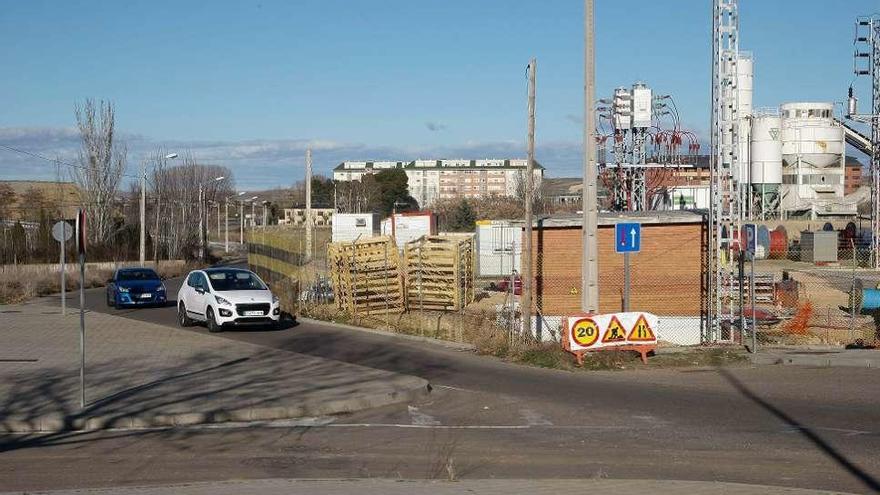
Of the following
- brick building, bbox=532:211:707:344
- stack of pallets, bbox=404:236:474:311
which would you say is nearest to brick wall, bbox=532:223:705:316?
brick building, bbox=532:211:707:344

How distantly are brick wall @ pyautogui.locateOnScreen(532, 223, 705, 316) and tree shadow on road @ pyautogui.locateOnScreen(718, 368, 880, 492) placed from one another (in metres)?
8.95

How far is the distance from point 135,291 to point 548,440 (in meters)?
27.0

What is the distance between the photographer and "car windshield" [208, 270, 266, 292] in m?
27.1

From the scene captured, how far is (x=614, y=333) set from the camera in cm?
2009

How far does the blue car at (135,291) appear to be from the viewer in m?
36.4

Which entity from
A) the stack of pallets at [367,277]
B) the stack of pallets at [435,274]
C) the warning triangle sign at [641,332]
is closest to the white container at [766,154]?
the stack of pallets at [435,274]

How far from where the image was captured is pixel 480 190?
5842 inches

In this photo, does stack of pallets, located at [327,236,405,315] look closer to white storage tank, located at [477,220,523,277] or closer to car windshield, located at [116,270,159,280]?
car windshield, located at [116,270,159,280]

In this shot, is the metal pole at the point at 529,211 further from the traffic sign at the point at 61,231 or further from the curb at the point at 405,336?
the traffic sign at the point at 61,231

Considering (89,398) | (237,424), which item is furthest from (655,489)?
(89,398)

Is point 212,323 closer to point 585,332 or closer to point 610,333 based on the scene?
point 585,332

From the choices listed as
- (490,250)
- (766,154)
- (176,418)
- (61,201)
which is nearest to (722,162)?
(176,418)

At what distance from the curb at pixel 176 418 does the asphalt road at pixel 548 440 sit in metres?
0.39

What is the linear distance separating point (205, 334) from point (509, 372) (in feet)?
31.4
